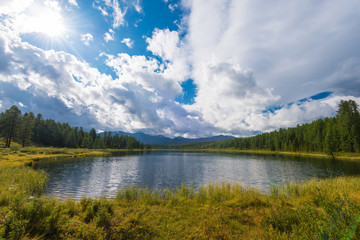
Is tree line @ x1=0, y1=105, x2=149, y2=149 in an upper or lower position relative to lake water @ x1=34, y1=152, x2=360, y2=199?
upper

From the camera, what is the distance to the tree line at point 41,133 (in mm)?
76000

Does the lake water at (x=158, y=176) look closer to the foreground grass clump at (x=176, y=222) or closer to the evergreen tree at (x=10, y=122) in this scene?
the foreground grass clump at (x=176, y=222)

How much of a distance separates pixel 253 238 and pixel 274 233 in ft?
2.99

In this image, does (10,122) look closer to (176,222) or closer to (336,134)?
(176,222)

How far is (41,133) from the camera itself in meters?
114

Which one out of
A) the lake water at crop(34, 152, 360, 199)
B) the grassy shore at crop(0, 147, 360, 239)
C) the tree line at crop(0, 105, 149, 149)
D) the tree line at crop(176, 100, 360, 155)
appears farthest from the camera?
the tree line at crop(0, 105, 149, 149)

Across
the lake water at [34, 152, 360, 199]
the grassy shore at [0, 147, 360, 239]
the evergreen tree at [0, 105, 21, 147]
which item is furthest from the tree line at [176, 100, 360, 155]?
the evergreen tree at [0, 105, 21, 147]

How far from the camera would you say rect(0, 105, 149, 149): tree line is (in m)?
76.0

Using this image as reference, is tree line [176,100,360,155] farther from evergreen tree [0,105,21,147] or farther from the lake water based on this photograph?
evergreen tree [0,105,21,147]

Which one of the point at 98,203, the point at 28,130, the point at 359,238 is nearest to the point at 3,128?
the point at 28,130

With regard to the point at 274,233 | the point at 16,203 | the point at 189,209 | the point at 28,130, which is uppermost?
the point at 28,130

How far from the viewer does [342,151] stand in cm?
7869

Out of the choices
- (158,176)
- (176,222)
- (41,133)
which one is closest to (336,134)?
(158,176)

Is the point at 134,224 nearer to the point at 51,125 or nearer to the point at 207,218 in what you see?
the point at 207,218
